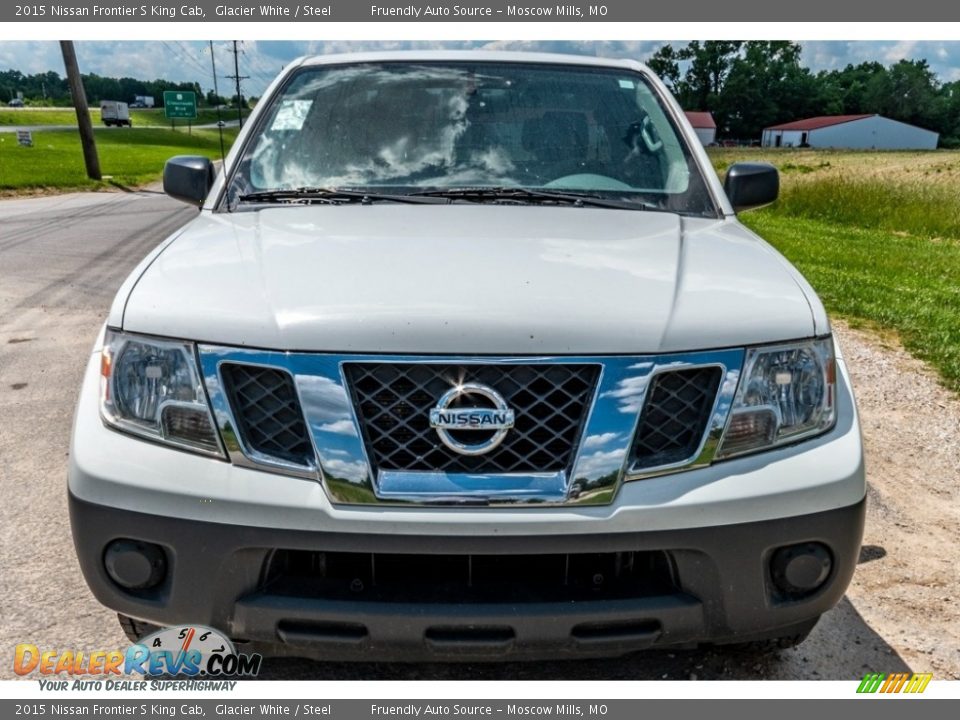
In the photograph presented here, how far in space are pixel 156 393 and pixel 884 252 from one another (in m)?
11.9

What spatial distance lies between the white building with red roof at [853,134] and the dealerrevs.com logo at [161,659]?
353 ft

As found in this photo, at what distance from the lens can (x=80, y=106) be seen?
933 inches

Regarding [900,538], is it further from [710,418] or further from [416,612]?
[416,612]

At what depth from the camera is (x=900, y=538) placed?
3.60m

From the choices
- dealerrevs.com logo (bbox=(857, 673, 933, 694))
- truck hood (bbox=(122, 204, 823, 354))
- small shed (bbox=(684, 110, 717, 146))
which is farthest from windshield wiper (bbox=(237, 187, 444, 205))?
small shed (bbox=(684, 110, 717, 146))

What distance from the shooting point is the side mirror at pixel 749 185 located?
3432mm

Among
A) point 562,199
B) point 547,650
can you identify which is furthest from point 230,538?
point 562,199

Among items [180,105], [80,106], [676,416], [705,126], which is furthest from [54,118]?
[676,416]

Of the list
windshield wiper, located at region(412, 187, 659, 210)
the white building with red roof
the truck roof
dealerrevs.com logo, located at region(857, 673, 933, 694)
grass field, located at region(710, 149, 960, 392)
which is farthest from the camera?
the white building with red roof

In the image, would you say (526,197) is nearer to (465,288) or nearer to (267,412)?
(465,288)

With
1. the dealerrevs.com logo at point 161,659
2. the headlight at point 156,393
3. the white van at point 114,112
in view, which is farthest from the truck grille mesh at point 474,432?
the white van at point 114,112

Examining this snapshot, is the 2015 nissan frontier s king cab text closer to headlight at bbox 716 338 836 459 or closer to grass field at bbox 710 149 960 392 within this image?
headlight at bbox 716 338 836 459

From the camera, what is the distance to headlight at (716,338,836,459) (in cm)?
216

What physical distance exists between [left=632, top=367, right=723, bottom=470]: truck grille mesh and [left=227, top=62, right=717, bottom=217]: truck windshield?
1.10 m
